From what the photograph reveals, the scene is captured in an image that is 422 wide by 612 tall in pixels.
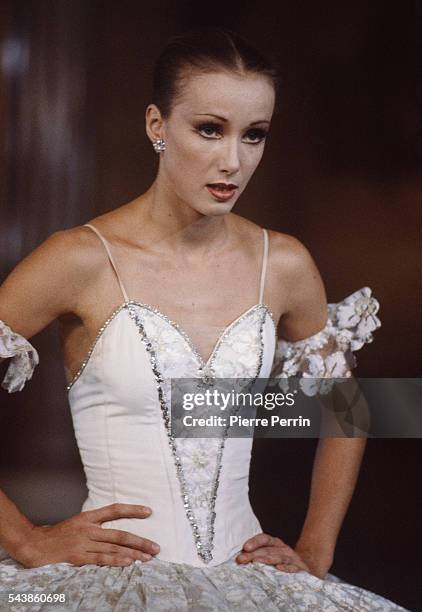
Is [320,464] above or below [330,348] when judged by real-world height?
below

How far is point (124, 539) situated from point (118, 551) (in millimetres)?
19

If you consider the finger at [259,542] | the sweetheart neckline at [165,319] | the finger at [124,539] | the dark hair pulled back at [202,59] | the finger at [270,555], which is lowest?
the finger at [270,555]

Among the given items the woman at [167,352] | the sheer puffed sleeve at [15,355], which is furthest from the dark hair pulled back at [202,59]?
the sheer puffed sleeve at [15,355]

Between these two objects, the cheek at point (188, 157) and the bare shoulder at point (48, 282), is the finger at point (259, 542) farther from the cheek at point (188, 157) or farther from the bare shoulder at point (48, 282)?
the cheek at point (188, 157)

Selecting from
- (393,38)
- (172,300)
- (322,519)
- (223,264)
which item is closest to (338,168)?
(393,38)

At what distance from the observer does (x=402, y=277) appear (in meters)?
1.73

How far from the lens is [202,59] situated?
1370mm

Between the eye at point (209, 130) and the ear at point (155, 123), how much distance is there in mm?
67

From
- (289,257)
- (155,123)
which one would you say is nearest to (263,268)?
(289,257)

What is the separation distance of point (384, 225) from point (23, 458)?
712mm

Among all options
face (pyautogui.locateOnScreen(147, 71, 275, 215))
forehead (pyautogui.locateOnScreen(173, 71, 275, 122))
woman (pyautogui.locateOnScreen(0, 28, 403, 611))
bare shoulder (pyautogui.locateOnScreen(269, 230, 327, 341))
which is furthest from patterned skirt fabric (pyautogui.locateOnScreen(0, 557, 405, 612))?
forehead (pyautogui.locateOnScreen(173, 71, 275, 122))

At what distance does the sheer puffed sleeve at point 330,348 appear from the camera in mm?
1586

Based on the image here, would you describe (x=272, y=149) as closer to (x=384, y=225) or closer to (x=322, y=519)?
(x=384, y=225)

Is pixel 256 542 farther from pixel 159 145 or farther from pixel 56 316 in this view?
pixel 159 145
